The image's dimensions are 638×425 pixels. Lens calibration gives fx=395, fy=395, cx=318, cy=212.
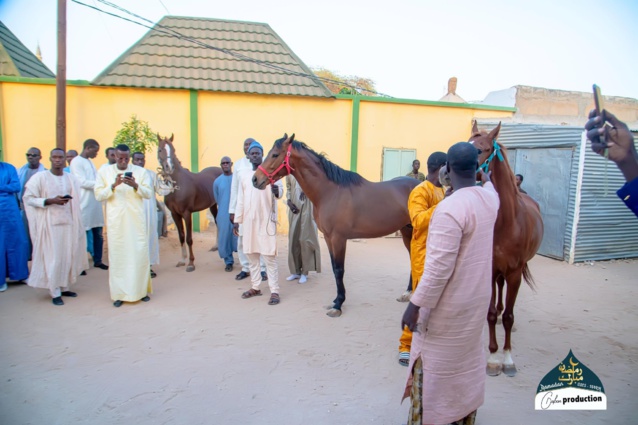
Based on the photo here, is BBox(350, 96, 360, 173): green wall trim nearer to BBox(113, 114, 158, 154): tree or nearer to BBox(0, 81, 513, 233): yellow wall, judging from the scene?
BBox(0, 81, 513, 233): yellow wall

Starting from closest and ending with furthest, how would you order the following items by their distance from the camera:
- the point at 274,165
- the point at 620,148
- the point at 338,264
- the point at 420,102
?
the point at 620,148
the point at 274,165
the point at 338,264
the point at 420,102

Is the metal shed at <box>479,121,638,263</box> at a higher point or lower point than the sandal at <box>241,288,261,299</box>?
higher

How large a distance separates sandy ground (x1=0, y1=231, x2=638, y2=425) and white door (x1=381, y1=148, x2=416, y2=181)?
176 inches

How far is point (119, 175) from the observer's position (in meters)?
4.67

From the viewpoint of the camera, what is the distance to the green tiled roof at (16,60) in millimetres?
9008

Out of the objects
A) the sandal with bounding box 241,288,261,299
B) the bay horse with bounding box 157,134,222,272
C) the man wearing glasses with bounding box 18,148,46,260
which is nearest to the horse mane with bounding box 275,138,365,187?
the sandal with bounding box 241,288,261,299

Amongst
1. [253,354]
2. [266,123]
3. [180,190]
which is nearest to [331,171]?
[253,354]

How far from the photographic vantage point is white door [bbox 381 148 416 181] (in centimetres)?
1003

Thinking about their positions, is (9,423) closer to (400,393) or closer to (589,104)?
(400,393)

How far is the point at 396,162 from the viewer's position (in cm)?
1009

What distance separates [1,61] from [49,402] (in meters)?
9.42

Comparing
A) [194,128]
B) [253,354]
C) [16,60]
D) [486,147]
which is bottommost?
[253,354]

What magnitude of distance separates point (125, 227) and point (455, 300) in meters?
4.21

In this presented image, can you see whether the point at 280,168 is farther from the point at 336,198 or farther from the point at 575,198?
the point at 575,198
